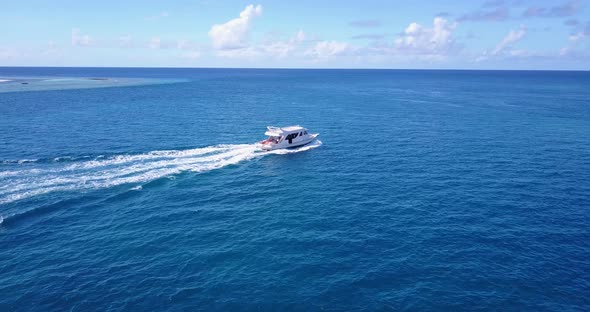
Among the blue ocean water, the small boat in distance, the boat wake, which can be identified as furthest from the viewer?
the small boat in distance

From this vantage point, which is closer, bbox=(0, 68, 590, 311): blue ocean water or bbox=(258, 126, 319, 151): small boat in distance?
bbox=(0, 68, 590, 311): blue ocean water

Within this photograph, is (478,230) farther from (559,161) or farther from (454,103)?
(454,103)

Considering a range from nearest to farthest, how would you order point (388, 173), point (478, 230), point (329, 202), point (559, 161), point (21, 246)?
1. point (21, 246)
2. point (478, 230)
3. point (329, 202)
4. point (388, 173)
5. point (559, 161)

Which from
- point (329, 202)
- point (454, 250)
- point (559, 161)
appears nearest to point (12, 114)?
point (329, 202)

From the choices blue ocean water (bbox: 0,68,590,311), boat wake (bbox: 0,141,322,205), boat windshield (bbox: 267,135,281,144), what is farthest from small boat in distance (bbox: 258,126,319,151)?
blue ocean water (bbox: 0,68,590,311)

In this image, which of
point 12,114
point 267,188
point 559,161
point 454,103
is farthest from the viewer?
point 454,103

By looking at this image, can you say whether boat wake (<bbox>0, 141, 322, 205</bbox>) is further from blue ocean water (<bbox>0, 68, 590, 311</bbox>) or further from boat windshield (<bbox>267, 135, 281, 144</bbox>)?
boat windshield (<bbox>267, 135, 281, 144</bbox>)

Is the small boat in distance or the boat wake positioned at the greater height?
the small boat in distance
